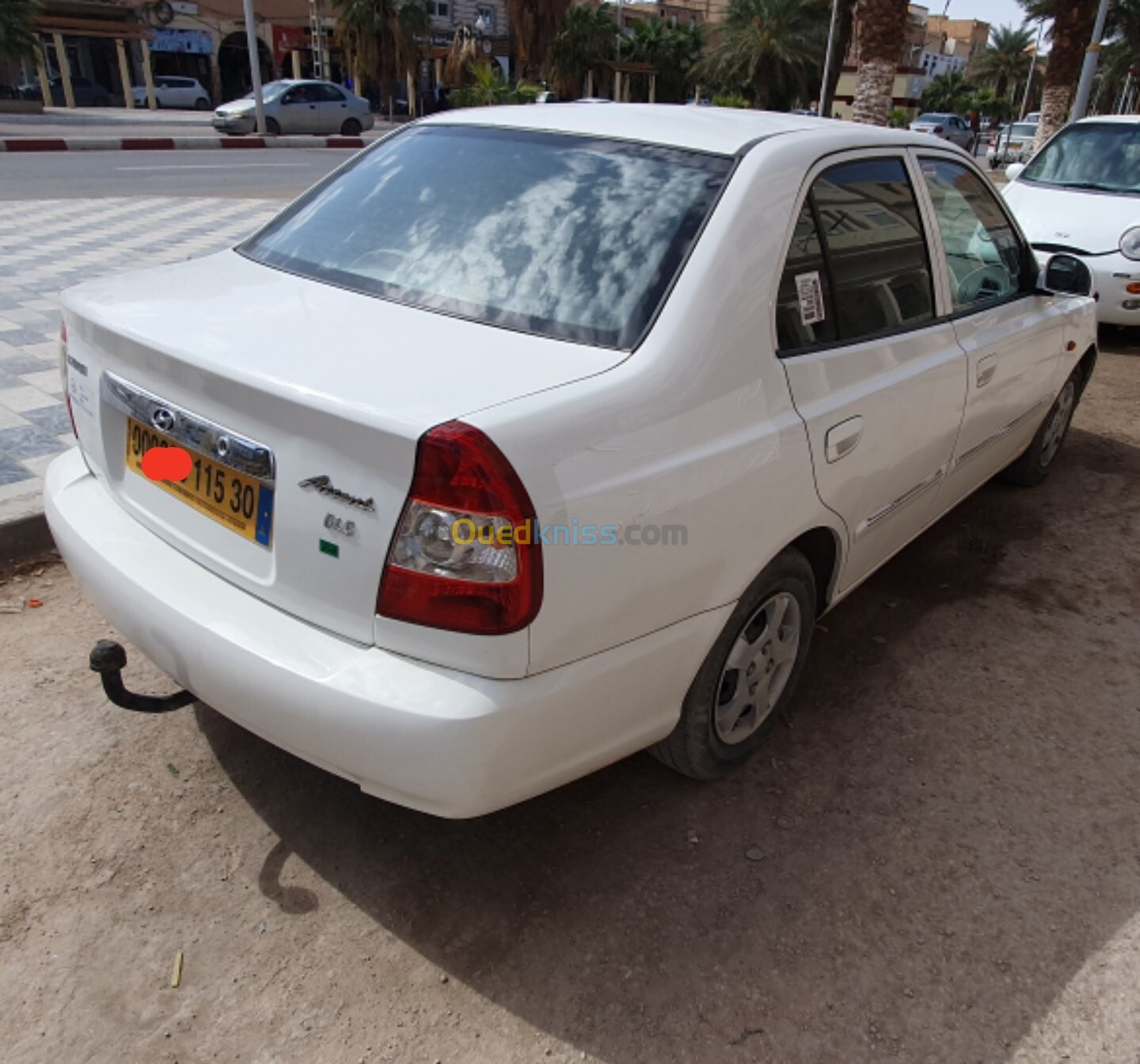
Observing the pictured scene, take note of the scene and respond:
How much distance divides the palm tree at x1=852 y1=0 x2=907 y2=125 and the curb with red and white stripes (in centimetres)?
1471

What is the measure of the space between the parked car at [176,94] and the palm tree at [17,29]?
969 cm

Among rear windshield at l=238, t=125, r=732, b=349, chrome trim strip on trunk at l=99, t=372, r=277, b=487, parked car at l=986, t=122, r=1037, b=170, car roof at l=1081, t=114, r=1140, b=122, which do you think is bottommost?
parked car at l=986, t=122, r=1037, b=170

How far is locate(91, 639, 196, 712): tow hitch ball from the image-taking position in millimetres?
2141

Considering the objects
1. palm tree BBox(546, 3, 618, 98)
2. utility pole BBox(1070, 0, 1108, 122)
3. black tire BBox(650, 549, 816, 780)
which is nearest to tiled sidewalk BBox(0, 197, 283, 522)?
black tire BBox(650, 549, 816, 780)

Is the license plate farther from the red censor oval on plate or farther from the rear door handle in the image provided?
the rear door handle

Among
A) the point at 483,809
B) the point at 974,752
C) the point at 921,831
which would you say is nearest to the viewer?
the point at 483,809

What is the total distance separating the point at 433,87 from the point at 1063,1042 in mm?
52428

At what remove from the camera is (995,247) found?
144 inches

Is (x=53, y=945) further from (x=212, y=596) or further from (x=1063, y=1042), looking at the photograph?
(x=1063, y=1042)

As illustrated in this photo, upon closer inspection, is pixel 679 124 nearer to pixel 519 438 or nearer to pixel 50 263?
pixel 519 438

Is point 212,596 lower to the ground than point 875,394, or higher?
lower

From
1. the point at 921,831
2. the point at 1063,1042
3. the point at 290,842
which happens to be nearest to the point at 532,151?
the point at 290,842

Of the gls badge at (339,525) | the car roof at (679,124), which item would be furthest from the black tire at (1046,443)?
the gls badge at (339,525)

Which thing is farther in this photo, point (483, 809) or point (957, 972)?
point (957, 972)
